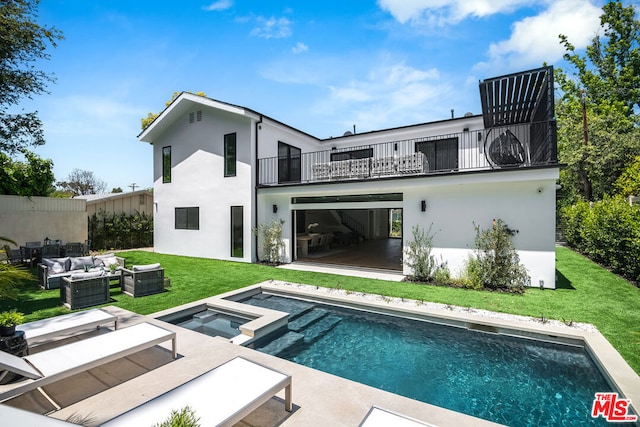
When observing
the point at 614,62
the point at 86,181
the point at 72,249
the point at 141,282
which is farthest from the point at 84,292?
the point at 86,181

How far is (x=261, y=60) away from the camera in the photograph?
13359mm

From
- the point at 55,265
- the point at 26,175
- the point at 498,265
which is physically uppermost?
the point at 26,175

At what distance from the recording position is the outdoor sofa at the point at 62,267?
862 centimetres

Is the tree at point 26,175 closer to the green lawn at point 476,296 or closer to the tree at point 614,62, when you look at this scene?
the green lawn at point 476,296

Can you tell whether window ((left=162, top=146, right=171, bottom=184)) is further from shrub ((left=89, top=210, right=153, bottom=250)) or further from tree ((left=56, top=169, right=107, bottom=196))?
tree ((left=56, top=169, right=107, bottom=196))

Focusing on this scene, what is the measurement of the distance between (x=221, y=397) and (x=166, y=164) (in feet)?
55.5

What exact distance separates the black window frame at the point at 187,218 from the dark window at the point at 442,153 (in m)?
12.1

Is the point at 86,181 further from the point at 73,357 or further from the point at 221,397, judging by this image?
the point at 221,397

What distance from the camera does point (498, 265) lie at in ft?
30.1

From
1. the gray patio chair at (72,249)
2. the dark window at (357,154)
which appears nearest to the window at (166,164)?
the gray patio chair at (72,249)

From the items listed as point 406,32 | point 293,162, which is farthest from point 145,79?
point 406,32

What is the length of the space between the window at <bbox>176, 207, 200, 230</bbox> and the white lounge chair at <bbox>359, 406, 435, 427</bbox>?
14563 mm

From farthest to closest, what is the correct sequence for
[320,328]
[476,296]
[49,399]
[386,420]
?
[476,296] < [320,328] < [49,399] < [386,420]

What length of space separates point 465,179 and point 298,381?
26.3 feet
